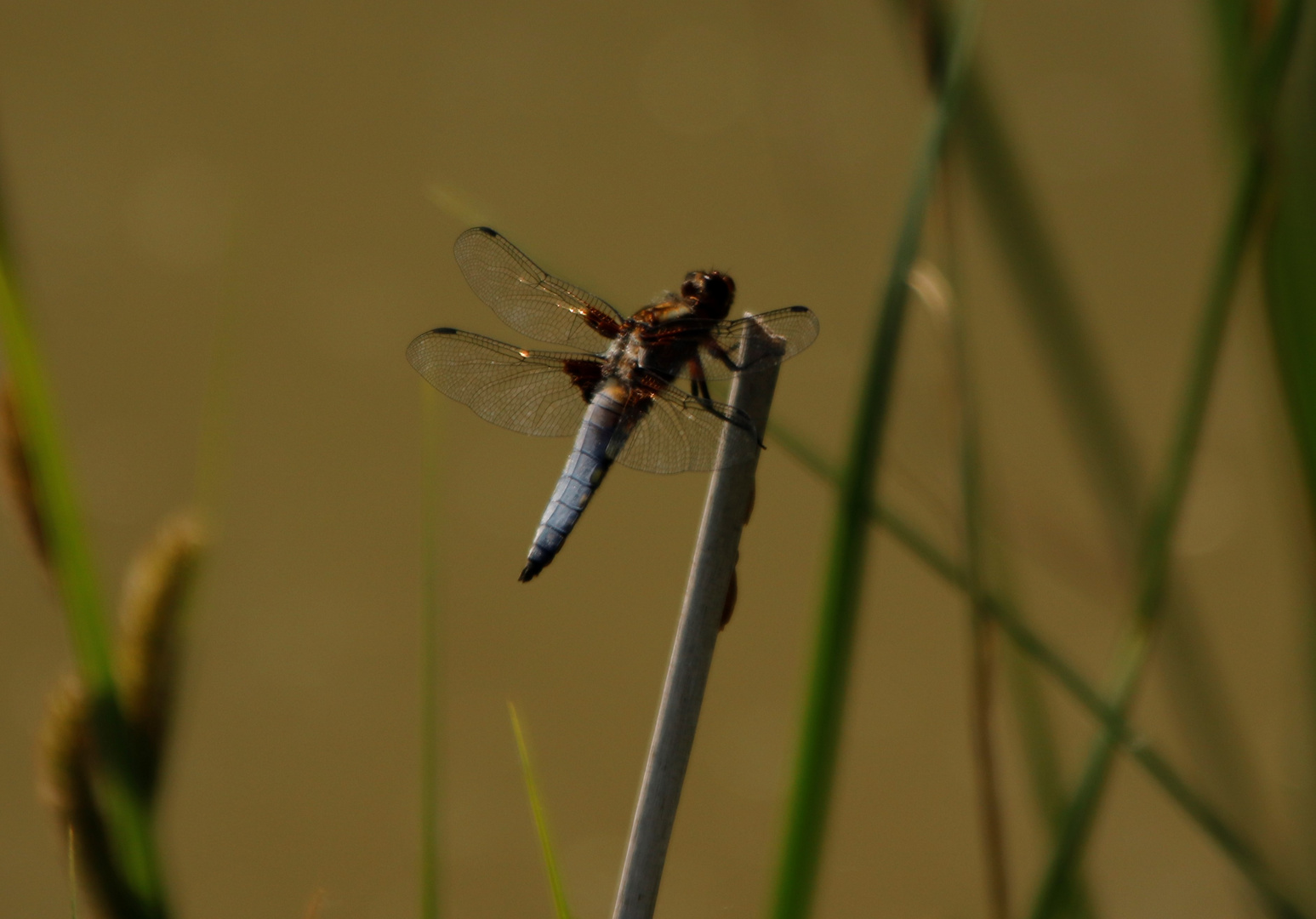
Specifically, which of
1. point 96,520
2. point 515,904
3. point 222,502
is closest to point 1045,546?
point 515,904

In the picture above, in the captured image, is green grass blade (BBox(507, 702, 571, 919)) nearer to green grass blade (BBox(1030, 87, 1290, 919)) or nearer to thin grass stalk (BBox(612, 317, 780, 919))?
thin grass stalk (BBox(612, 317, 780, 919))

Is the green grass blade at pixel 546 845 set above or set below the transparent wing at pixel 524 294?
below

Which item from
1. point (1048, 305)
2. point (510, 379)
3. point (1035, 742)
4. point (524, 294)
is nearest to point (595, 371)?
point (510, 379)

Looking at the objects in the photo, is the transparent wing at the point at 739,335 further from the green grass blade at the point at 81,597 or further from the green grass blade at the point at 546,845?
the green grass blade at the point at 81,597

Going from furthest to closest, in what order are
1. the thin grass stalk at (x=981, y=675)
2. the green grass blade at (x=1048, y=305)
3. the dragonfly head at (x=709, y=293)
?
the dragonfly head at (x=709, y=293) < the green grass blade at (x=1048, y=305) < the thin grass stalk at (x=981, y=675)

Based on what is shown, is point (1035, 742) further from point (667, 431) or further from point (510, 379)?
point (510, 379)

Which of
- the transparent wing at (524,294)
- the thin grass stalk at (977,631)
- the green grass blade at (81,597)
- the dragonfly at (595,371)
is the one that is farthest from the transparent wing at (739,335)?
the green grass blade at (81,597)

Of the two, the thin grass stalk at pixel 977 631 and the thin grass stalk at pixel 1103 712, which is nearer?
the thin grass stalk at pixel 1103 712
